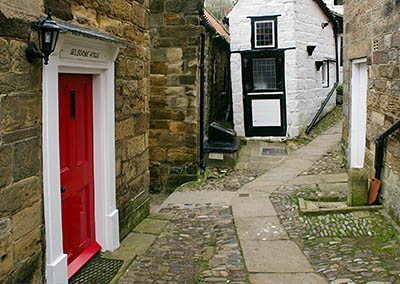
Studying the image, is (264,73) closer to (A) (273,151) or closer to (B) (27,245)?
(A) (273,151)

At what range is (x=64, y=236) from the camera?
422cm

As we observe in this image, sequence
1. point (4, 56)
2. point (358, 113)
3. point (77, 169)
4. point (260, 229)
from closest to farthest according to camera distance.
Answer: point (4, 56) → point (77, 169) → point (260, 229) → point (358, 113)

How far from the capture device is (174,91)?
9336 millimetres

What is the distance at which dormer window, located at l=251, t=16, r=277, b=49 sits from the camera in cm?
1307

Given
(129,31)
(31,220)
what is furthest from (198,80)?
(31,220)

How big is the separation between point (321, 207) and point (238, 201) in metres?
1.49

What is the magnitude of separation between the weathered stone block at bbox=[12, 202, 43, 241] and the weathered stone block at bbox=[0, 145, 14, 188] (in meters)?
0.30

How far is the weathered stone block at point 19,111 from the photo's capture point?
118 inches

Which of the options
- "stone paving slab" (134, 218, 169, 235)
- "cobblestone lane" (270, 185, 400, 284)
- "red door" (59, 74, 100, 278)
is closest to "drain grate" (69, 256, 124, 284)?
"red door" (59, 74, 100, 278)

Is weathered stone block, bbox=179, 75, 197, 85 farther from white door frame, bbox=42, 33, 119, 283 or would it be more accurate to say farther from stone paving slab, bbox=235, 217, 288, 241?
white door frame, bbox=42, 33, 119, 283

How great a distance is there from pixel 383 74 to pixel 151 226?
380 cm

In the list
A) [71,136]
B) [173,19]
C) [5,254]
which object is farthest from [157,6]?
[5,254]

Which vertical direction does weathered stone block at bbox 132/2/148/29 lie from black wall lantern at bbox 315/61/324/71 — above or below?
below

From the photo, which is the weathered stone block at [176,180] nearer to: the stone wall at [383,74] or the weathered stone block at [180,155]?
the weathered stone block at [180,155]
